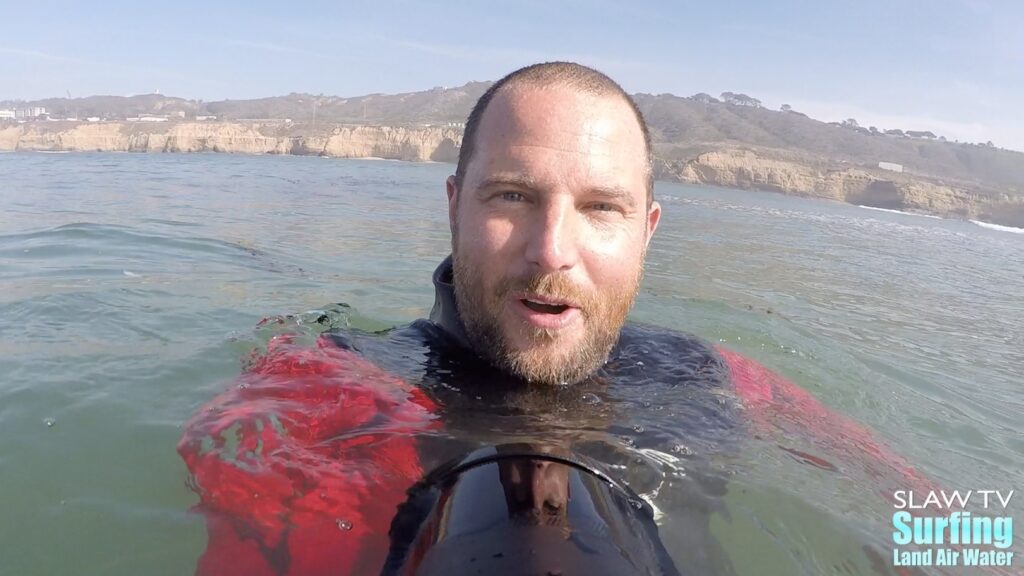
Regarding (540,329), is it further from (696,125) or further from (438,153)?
(696,125)

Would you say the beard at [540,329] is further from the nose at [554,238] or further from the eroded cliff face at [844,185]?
the eroded cliff face at [844,185]

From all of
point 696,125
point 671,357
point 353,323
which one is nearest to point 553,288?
point 671,357

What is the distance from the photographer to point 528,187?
2.24 metres

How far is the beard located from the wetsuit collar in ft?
0.47

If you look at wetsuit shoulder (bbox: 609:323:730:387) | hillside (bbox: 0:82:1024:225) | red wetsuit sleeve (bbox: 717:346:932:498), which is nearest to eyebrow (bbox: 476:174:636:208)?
wetsuit shoulder (bbox: 609:323:730:387)

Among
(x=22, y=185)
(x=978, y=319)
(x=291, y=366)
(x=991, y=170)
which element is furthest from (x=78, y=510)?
(x=991, y=170)

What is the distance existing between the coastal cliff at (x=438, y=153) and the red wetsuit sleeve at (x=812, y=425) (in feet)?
211

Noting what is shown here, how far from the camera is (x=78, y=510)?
225 centimetres

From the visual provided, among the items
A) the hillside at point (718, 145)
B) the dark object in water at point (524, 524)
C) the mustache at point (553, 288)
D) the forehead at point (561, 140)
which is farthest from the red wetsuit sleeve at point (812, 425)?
the hillside at point (718, 145)

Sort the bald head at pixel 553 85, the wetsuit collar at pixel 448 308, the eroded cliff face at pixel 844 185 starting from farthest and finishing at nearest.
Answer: the eroded cliff face at pixel 844 185 → the wetsuit collar at pixel 448 308 → the bald head at pixel 553 85

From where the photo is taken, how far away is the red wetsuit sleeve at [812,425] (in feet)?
8.57

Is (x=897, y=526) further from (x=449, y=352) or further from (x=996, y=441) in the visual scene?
(x=996, y=441)

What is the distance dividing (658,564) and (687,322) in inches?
215

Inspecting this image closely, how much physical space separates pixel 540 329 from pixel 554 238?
33cm
